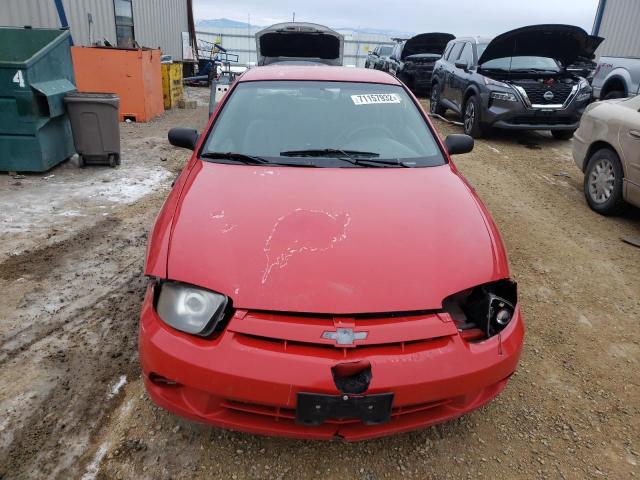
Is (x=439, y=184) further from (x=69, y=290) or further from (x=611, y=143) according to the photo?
(x=611, y=143)

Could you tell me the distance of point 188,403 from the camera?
1848mm

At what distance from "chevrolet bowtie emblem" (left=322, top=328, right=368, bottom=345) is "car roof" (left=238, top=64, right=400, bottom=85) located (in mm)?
2292

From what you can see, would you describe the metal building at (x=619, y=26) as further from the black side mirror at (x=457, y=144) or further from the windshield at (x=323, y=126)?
the windshield at (x=323, y=126)

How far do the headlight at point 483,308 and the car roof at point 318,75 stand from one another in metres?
2.07

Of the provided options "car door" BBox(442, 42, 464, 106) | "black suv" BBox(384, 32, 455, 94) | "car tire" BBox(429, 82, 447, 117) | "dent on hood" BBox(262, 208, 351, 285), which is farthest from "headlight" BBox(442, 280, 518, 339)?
"black suv" BBox(384, 32, 455, 94)

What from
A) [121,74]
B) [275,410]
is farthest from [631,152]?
[121,74]

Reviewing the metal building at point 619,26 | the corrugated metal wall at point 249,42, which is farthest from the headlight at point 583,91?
the corrugated metal wall at point 249,42

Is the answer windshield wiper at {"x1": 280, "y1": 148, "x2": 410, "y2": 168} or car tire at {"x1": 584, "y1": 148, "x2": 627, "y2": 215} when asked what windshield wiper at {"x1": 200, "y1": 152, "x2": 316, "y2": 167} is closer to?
windshield wiper at {"x1": 280, "y1": 148, "x2": 410, "y2": 168}

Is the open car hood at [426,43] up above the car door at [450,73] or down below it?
above

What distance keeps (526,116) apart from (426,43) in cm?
941

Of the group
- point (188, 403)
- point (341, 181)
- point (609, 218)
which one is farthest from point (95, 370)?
point (609, 218)

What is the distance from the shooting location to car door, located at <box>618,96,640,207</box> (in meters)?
4.63

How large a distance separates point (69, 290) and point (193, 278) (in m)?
1.94

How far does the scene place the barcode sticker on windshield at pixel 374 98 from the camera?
3312 millimetres
